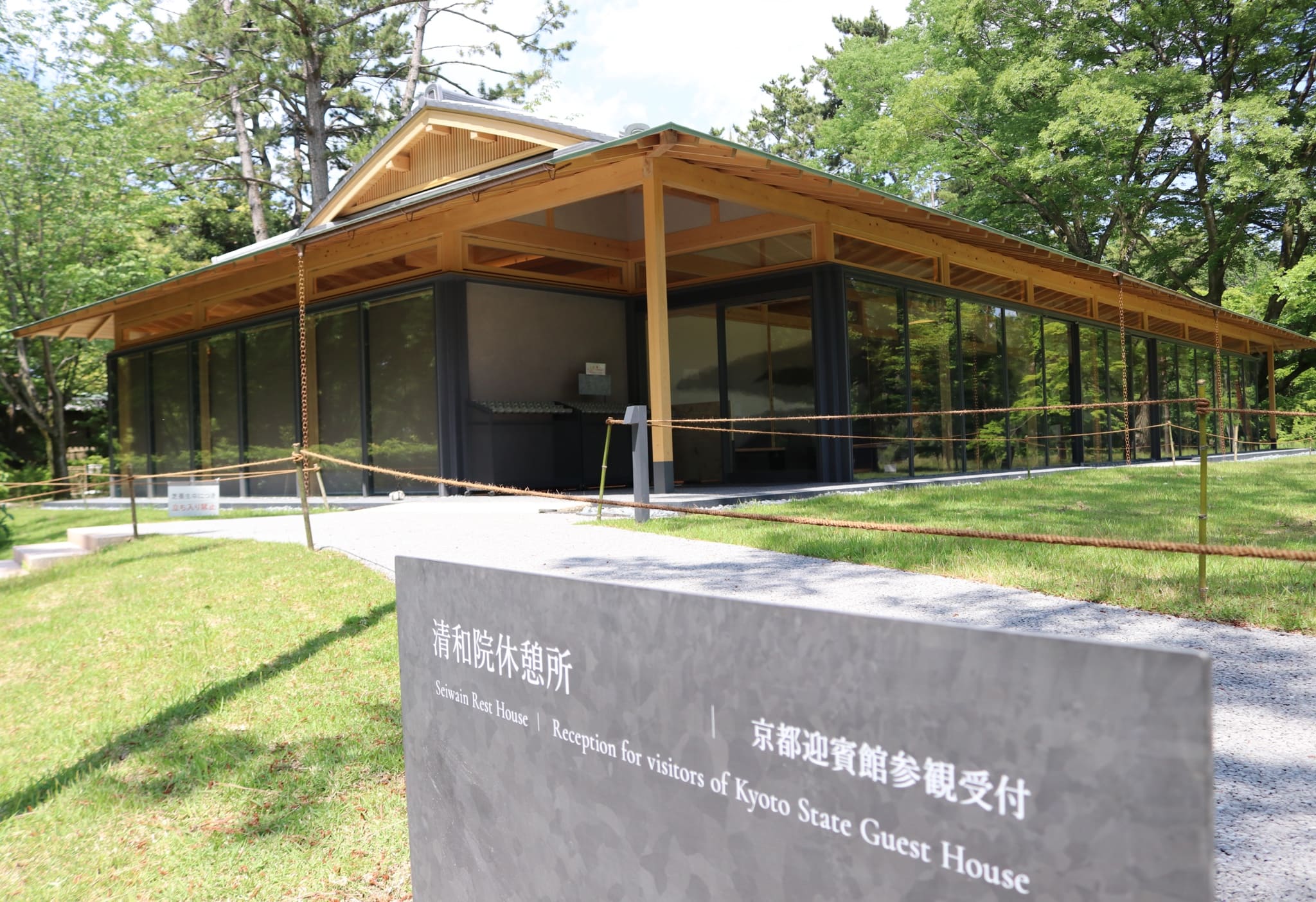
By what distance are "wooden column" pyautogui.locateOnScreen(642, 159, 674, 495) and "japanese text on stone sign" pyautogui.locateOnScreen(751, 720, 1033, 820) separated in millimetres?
7892

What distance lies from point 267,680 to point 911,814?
4.17 meters

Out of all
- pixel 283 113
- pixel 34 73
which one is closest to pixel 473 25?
pixel 283 113

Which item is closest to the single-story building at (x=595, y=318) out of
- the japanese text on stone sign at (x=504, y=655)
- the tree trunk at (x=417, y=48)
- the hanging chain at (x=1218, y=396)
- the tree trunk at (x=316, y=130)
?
the japanese text on stone sign at (x=504, y=655)

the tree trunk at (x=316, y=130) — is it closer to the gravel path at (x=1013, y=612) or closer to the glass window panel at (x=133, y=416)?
the glass window panel at (x=133, y=416)

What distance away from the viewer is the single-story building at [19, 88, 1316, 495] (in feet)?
36.0

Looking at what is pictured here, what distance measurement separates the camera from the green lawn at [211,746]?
3.14m

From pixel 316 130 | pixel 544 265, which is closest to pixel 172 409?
pixel 544 265

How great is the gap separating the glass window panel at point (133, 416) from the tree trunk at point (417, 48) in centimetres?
1106

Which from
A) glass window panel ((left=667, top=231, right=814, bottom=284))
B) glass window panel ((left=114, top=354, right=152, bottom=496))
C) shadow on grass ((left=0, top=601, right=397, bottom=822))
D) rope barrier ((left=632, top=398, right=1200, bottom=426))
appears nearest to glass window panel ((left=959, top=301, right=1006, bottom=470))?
rope barrier ((left=632, top=398, right=1200, bottom=426))

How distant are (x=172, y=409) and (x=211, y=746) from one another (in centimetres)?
1569

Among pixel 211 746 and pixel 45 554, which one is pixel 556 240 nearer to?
pixel 45 554

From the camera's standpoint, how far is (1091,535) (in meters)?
6.59

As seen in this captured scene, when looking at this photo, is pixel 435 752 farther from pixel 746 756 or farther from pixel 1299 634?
pixel 1299 634

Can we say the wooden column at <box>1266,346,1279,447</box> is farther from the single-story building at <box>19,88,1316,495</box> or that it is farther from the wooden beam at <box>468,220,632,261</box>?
the wooden beam at <box>468,220,632,261</box>
